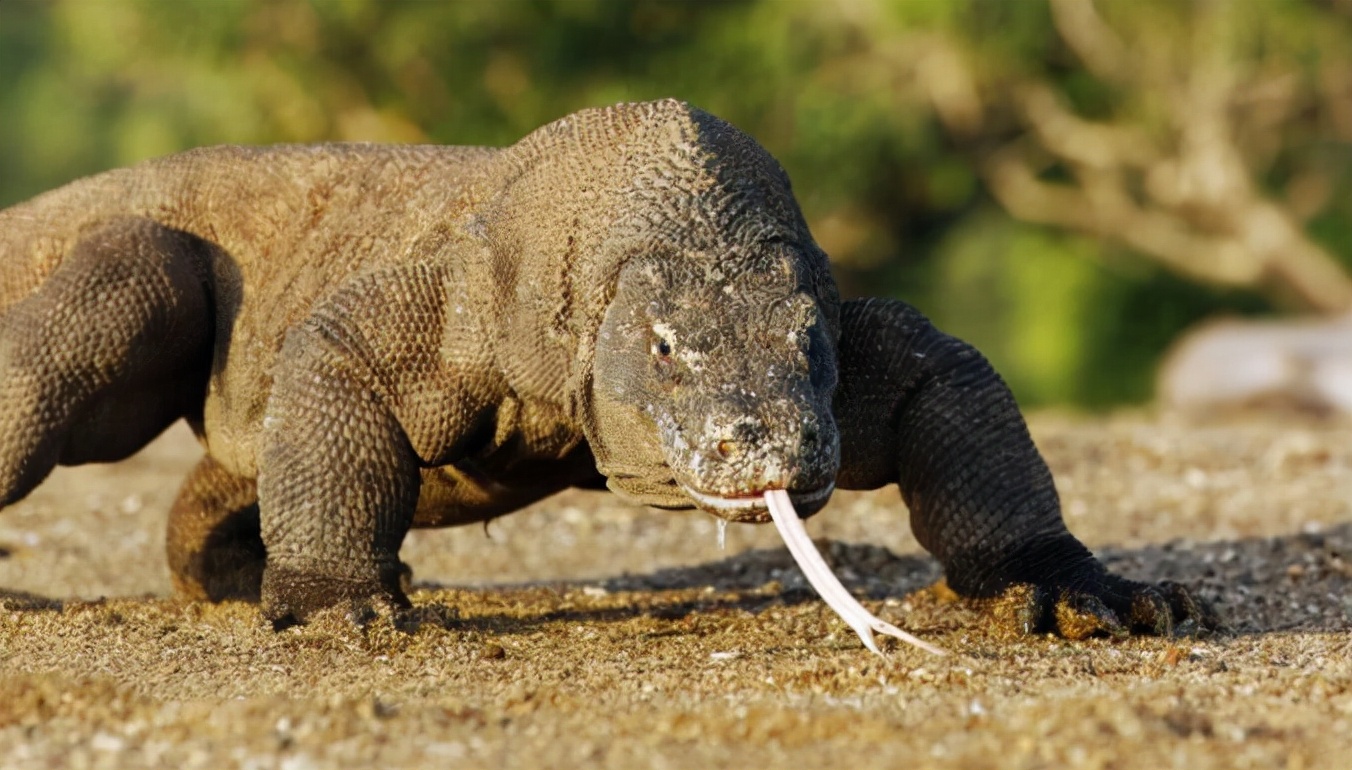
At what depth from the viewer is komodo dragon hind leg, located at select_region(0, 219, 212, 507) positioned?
6422 mm

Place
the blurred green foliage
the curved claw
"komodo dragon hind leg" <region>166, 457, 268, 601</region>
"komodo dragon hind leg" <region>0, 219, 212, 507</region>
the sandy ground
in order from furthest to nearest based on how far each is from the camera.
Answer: the blurred green foliage < "komodo dragon hind leg" <region>166, 457, 268, 601</region> < "komodo dragon hind leg" <region>0, 219, 212, 507</region> < the curved claw < the sandy ground

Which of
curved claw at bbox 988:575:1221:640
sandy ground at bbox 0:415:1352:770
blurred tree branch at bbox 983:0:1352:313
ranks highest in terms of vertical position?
blurred tree branch at bbox 983:0:1352:313

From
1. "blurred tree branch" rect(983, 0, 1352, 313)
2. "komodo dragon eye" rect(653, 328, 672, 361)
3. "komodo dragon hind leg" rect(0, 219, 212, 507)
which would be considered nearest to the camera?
"komodo dragon eye" rect(653, 328, 672, 361)

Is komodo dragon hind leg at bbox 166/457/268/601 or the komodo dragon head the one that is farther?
komodo dragon hind leg at bbox 166/457/268/601

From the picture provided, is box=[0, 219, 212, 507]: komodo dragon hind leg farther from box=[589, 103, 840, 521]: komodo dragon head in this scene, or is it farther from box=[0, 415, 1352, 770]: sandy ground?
box=[589, 103, 840, 521]: komodo dragon head

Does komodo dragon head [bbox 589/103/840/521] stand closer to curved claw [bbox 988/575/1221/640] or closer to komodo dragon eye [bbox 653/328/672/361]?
komodo dragon eye [bbox 653/328/672/361]

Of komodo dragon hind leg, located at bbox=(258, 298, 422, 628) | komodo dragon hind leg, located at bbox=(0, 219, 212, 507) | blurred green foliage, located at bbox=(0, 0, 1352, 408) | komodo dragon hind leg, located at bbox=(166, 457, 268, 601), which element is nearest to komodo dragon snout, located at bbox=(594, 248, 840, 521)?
komodo dragon hind leg, located at bbox=(258, 298, 422, 628)

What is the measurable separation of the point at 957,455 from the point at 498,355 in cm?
140

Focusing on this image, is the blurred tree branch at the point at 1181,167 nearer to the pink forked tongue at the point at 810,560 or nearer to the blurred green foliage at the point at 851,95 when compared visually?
the blurred green foliage at the point at 851,95

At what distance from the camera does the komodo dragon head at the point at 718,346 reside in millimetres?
4703

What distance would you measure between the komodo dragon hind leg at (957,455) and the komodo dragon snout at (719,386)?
0.62m

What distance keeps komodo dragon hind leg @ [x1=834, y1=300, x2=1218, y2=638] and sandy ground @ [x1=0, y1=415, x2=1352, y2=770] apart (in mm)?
244

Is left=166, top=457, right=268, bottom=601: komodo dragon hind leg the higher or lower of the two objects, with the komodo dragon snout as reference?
lower

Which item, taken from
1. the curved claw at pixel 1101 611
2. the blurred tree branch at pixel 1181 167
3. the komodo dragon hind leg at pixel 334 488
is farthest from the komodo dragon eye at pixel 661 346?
the blurred tree branch at pixel 1181 167
